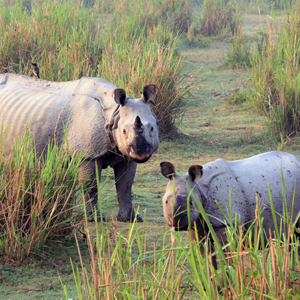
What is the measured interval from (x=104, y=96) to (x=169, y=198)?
4.85 feet

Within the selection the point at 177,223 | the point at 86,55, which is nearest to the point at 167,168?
the point at 177,223

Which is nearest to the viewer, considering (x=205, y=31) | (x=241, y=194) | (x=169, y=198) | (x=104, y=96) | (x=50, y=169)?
(x=169, y=198)

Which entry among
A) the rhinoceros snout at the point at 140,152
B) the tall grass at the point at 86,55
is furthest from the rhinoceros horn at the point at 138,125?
the tall grass at the point at 86,55

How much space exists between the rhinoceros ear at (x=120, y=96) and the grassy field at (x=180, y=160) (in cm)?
61

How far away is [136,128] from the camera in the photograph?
329cm

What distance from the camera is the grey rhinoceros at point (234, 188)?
2559 mm

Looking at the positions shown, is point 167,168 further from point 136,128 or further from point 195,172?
point 136,128

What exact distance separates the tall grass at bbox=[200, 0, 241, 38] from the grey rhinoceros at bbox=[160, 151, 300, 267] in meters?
8.88

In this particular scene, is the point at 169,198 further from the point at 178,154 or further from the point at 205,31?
the point at 205,31

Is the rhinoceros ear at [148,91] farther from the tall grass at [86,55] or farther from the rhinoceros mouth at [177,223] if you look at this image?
the tall grass at [86,55]

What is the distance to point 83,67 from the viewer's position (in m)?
6.15

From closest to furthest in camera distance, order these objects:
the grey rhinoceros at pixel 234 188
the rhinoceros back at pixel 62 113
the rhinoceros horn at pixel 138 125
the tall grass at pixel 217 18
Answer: the grey rhinoceros at pixel 234 188, the rhinoceros horn at pixel 138 125, the rhinoceros back at pixel 62 113, the tall grass at pixel 217 18

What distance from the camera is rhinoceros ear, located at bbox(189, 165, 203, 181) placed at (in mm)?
2562

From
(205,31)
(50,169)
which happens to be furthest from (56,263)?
(205,31)
